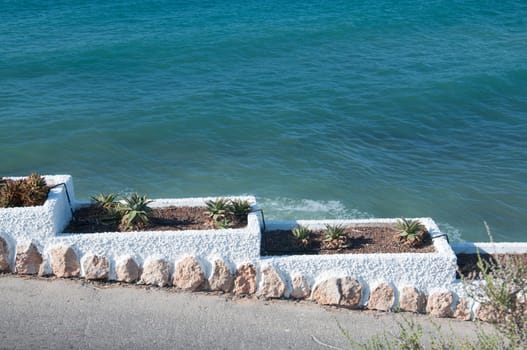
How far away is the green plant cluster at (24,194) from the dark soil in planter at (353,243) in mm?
3992

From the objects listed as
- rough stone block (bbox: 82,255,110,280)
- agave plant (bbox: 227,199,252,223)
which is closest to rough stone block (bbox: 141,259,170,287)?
rough stone block (bbox: 82,255,110,280)

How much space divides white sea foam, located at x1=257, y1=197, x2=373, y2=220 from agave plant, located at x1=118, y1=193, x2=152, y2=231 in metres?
6.22

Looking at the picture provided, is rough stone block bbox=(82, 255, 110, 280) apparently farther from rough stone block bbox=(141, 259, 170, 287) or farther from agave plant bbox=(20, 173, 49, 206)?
agave plant bbox=(20, 173, 49, 206)

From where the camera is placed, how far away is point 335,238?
12.2 m

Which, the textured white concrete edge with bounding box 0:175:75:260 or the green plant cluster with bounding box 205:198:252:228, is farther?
the green plant cluster with bounding box 205:198:252:228

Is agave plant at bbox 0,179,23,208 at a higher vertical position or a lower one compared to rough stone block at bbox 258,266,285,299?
higher

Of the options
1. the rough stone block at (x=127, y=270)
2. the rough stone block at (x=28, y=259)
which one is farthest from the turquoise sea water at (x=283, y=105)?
the rough stone block at (x=28, y=259)

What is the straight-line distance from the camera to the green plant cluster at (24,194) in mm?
11883

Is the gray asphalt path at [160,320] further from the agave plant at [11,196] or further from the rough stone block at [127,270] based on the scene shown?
the agave plant at [11,196]

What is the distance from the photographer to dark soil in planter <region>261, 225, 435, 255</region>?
1205 centimetres

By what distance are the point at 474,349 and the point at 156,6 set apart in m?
33.2

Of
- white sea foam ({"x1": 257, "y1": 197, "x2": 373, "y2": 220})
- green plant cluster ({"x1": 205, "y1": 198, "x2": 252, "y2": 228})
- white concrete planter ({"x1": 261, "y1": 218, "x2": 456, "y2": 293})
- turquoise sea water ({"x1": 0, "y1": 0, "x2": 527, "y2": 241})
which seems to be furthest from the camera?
turquoise sea water ({"x1": 0, "y1": 0, "x2": 527, "y2": 241})

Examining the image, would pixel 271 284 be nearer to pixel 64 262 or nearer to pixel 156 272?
pixel 156 272

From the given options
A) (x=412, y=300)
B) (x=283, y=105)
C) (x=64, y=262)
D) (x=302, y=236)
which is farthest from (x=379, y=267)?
(x=283, y=105)
